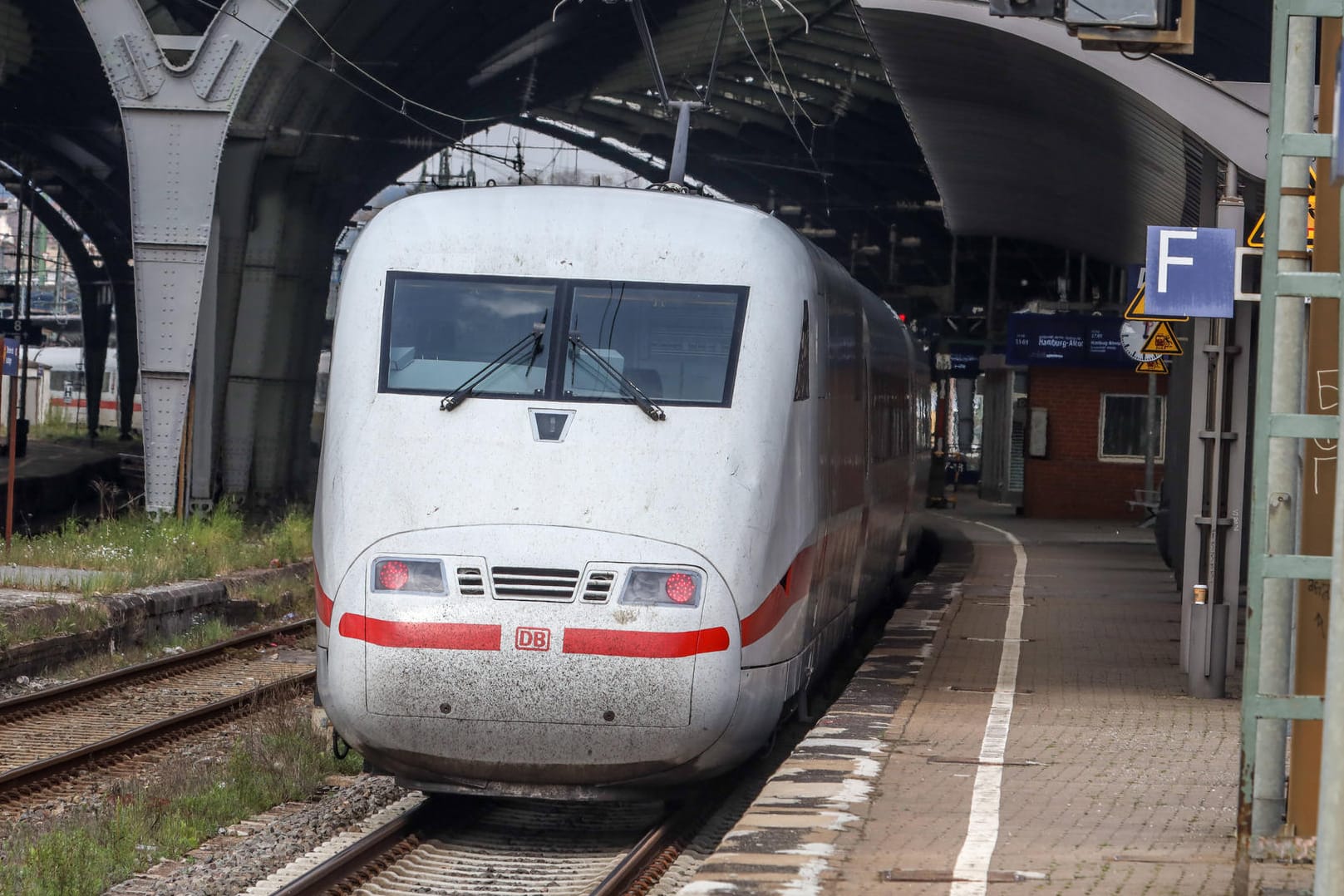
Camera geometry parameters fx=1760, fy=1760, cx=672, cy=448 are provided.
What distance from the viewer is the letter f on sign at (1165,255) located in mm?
9172

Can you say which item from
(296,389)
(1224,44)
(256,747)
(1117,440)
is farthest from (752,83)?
(256,747)

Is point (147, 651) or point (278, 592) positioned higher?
point (278, 592)

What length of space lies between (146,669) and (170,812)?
502 centimetres

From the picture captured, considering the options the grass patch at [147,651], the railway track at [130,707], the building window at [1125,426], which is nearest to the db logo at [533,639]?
the railway track at [130,707]

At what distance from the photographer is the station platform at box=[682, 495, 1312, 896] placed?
568cm

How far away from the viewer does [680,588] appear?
24.1 ft

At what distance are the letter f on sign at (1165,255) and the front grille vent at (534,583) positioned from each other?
3786 millimetres

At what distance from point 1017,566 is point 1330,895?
17824mm

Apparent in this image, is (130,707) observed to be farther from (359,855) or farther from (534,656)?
(534,656)

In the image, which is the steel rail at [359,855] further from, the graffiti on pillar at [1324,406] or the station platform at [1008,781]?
the graffiti on pillar at [1324,406]

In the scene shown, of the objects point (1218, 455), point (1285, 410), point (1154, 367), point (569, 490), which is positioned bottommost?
point (569, 490)

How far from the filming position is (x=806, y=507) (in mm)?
8516

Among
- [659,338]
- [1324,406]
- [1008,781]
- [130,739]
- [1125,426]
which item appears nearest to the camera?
[1324,406]

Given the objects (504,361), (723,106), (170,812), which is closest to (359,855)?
(170,812)
